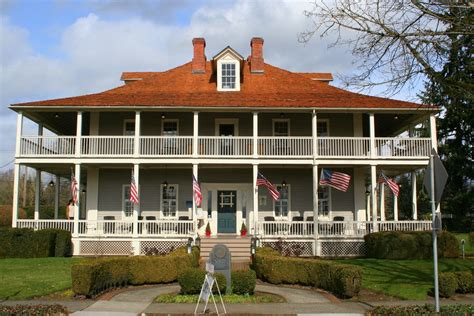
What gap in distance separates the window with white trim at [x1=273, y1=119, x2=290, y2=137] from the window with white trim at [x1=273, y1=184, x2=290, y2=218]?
2656mm

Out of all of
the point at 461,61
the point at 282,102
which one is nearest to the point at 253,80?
the point at 282,102

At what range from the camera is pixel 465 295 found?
12953 millimetres

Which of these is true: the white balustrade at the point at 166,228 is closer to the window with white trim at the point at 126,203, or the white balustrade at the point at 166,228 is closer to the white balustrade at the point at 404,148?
the window with white trim at the point at 126,203

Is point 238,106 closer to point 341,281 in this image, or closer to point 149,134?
point 149,134

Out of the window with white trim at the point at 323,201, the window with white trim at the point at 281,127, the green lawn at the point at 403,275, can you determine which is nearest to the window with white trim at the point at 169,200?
the window with white trim at the point at 281,127

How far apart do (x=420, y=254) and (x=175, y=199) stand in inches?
456

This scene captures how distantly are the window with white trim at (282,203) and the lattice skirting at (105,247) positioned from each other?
23.7ft

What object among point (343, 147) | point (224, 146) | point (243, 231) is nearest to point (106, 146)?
point (224, 146)

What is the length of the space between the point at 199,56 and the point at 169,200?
835 centimetres

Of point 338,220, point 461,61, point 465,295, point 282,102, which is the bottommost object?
point 465,295

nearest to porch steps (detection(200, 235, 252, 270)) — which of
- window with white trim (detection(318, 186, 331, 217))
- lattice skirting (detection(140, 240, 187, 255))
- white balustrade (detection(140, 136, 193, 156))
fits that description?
lattice skirting (detection(140, 240, 187, 255))

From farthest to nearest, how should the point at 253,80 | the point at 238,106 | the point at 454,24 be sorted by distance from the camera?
the point at 253,80, the point at 238,106, the point at 454,24

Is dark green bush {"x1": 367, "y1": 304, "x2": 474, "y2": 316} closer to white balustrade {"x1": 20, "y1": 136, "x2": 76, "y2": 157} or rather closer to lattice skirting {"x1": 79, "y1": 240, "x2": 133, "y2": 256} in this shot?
lattice skirting {"x1": 79, "y1": 240, "x2": 133, "y2": 256}

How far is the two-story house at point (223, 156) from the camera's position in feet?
74.5
